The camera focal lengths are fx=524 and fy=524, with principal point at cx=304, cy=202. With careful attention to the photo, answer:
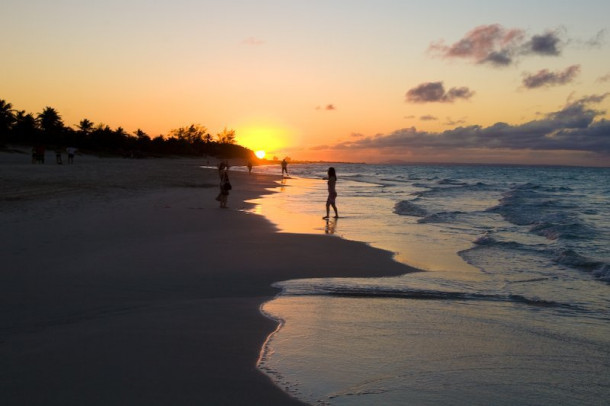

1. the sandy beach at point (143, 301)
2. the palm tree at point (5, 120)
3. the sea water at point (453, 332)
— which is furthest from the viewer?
the palm tree at point (5, 120)

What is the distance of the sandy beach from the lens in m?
4.29

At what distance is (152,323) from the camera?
6035 mm

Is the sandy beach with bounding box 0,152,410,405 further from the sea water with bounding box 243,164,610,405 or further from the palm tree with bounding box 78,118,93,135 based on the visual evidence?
the palm tree with bounding box 78,118,93,135

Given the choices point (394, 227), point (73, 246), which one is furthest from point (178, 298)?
point (394, 227)

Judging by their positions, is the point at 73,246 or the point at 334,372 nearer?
the point at 334,372

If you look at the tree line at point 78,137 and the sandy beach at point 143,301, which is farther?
the tree line at point 78,137

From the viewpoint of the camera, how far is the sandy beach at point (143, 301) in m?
4.29

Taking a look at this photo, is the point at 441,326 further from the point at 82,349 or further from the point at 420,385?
the point at 82,349

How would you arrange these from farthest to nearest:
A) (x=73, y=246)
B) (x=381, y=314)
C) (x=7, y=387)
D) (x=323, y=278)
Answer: (x=73, y=246) < (x=323, y=278) < (x=381, y=314) < (x=7, y=387)

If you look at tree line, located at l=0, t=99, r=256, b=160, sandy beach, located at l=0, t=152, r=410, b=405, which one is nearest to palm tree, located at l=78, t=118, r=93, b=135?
tree line, located at l=0, t=99, r=256, b=160

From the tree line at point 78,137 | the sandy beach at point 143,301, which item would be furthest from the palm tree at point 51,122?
the sandy beach at point 143,301

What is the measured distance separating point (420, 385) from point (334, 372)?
0.79 m

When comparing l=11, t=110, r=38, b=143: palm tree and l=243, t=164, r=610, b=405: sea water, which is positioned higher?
l=11, t=110, r=38, b=143: palm tree

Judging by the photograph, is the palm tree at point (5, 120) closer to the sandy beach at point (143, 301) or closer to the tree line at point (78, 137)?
the tree line at point (78, 137)
